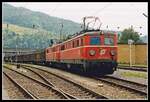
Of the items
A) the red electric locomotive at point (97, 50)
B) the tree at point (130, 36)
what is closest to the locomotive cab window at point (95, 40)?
the red electric locomotive at point (97, 50)

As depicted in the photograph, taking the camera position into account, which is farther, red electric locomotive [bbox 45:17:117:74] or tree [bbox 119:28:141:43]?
tree [bbox 119:28:141:43]

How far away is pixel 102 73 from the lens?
28.3 meters

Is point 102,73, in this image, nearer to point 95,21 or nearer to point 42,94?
point 95,21

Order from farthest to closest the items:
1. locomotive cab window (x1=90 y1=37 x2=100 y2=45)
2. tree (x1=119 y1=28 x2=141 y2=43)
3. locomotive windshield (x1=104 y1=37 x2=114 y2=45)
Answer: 1. tree (x1=119 y1=28 x2=141 y2=43)
2. locomotive windshield (x1=104 y1=37 x2=114 y2=45)
3. locomotive cab window (x1=90 y1=37 x2=100 y2=45)

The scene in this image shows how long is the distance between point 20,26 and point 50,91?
171 m

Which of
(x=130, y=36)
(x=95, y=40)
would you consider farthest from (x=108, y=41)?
(x=130, y=36)

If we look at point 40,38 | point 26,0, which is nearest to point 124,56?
point 26,0

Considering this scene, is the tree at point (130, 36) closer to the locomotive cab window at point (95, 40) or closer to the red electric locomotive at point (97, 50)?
the red electric locomotive at point (97, 50)

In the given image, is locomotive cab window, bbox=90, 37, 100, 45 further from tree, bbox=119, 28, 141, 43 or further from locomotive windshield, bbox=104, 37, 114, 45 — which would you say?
tree, bbox=119, 28, 141, 43

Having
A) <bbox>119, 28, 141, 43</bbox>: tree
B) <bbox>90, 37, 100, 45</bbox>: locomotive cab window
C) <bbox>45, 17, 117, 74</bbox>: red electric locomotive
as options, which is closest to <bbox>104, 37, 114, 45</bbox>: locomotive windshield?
<bbox>45, 17, 117, 74</bbox>: red electric locomotive

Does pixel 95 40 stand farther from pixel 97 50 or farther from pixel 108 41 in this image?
pixel 108 41

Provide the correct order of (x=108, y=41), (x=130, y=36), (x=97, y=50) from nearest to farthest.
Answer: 1. (x=97, y=50)
2. (x=108, y=41)
3. (x=130, y=36)

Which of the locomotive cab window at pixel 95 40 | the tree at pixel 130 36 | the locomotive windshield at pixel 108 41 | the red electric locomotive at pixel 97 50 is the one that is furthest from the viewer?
the tree at pixel 130 36

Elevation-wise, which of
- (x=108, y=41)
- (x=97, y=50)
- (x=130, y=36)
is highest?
(x=130, y=36)
